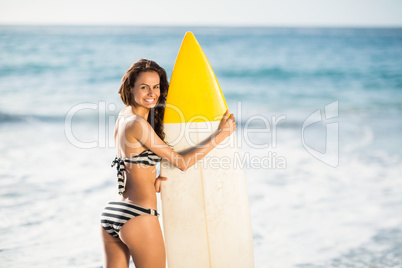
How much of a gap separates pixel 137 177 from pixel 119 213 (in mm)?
196

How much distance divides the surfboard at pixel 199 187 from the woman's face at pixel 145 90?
0.23 meters

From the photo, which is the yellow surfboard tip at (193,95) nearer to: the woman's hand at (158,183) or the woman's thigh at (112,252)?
the woman's hand at (158,183)

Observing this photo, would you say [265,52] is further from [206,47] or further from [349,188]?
[349,188]

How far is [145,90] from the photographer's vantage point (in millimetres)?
2094

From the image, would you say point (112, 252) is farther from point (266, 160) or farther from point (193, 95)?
point (266, 160)

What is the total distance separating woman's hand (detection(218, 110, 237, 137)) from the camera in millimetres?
2268

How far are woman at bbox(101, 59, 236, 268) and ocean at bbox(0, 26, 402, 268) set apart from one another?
1.28m

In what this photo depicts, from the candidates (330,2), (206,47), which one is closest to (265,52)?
(206,47)

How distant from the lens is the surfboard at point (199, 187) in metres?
2.30

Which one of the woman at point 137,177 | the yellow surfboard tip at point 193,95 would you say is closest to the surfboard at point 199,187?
the yellow surfboard tip at point 193,95

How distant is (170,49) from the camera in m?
18.2

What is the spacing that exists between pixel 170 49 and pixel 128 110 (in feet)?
54.2

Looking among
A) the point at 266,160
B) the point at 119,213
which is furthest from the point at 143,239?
the point at 266,160

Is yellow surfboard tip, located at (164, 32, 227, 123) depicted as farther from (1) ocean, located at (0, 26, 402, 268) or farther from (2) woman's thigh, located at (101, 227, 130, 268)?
(1) ocean, located at (0, 26, 402, 268)
